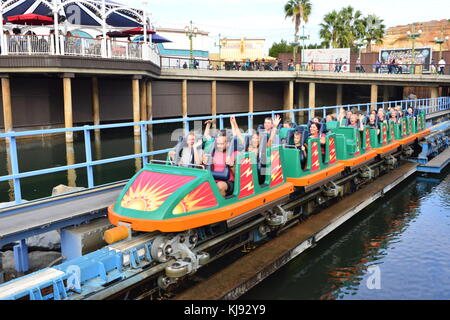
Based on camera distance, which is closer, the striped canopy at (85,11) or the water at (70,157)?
the water at (70,157)

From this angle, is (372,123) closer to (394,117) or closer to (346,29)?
(394,117)

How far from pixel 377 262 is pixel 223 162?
10.1 feet

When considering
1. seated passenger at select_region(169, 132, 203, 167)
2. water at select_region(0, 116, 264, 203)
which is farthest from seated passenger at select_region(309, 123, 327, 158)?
seated passenger at select_region(169, 132, 203, 167)

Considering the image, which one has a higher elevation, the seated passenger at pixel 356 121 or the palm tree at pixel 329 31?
the palm tree at pixel 329 31

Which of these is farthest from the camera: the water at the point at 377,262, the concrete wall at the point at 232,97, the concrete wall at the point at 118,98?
the concrete wall at the point at 232,97

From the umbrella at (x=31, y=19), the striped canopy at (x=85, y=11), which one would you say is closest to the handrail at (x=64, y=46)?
the umbrella at (x=31, y=19)

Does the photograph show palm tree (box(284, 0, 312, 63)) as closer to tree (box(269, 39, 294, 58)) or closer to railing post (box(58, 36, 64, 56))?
tree (box(269, 39, 294, 58))

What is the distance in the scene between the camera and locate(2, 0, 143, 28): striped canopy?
24.5m

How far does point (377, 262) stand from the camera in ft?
24.3

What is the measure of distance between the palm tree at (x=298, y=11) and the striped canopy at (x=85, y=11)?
1062 inches

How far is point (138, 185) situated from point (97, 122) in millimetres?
22715

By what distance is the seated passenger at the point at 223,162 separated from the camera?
6.35 m

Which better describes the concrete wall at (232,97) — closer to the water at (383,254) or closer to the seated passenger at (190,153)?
the water at (383,254)

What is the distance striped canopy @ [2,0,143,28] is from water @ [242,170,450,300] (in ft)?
63.9
